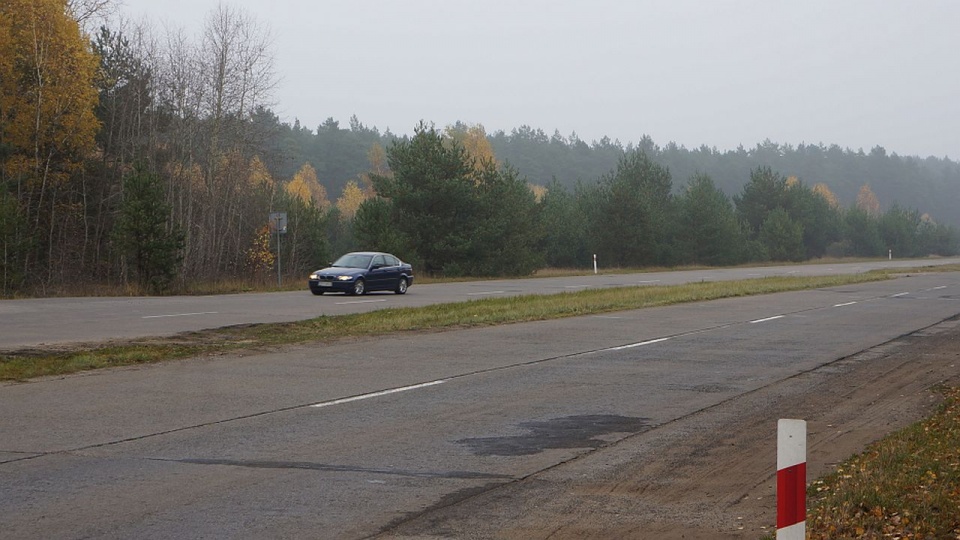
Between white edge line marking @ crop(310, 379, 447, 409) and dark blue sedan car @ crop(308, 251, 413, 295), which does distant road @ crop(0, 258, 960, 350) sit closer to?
dark blue sedan car @ crop(308, 251, 413, 295)

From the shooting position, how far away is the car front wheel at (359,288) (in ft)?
115

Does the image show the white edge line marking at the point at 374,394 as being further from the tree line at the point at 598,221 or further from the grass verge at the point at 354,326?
the tree line at the point at 598,221

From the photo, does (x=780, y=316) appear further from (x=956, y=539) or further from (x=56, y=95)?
(x=56, y=95)

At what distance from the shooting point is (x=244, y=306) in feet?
91.9

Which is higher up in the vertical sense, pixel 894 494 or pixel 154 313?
pixel 154 313

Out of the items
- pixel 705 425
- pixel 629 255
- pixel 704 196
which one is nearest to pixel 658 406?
pixel 705 425

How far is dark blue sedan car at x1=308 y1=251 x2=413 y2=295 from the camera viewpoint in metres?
34.8

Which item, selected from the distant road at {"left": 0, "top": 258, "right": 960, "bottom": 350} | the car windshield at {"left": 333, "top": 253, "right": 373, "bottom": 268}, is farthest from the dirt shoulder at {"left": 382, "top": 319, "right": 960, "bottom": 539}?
the car windshield at {"left": 333, "top": 253, "right": 373, "bottom": 268}

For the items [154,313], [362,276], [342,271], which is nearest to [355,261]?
[362,276]

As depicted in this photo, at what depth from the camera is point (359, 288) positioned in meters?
35.4

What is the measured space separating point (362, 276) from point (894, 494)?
2969cm

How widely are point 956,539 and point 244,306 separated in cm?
2392

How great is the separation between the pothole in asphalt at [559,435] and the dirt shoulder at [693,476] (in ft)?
1.06

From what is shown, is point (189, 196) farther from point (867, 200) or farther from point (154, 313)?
point (867, 200)
